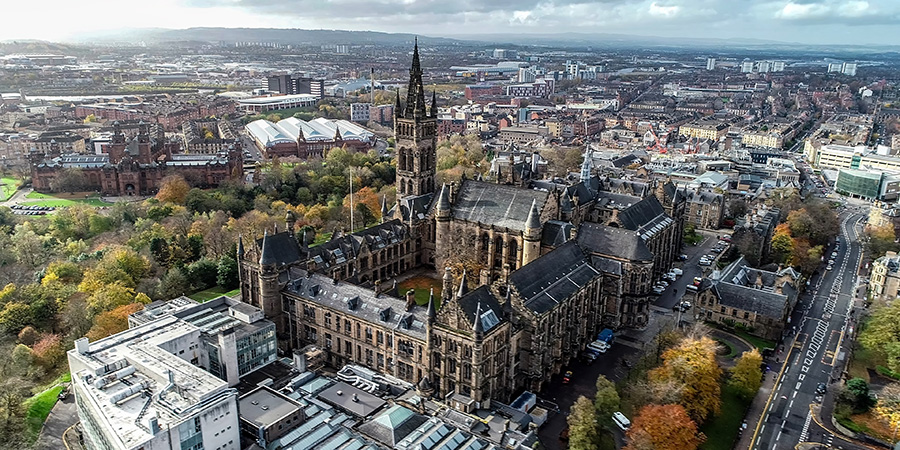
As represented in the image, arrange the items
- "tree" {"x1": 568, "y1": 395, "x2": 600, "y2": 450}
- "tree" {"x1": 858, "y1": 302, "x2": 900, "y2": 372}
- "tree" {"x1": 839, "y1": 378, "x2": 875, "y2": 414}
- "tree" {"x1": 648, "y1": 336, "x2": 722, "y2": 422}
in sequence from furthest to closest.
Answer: "tree" {"x1": 858, "y1": 302, "x2": 900, "y2": 372} → "tree" {"x1": 839, "y1": 378, "x2": 875, "y2": 414} → "tree" {"x1": 648, "y1": 336, "x2": 722, "y2": 422} → "tree" {"x1": 568, "y1": 395, "x2": 600, "y2": 450}

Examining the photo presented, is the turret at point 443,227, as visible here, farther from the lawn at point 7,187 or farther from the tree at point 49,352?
the lawn at point 7,187

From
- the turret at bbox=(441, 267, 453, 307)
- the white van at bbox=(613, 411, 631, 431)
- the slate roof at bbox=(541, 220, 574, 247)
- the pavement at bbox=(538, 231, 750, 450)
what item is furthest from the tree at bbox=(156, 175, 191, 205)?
the white van at bbox=(613, 411, 631, 431)

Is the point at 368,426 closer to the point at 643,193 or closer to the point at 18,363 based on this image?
the point at 18,363

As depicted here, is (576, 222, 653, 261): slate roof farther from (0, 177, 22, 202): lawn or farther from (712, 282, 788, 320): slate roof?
(0, 177, 22, 202): lawn

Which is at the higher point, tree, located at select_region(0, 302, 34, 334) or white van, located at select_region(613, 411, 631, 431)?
tree, located at select_region(0, 302, 34, 334)

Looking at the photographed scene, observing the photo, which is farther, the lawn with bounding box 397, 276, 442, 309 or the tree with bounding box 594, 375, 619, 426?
the lawn with bounding box 397, 276, 442, 309

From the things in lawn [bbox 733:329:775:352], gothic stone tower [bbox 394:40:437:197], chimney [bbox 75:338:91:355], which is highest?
gothic stone tower [bbox 394:40:437:197]

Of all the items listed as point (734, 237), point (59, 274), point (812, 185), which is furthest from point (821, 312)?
point (59, 274)
